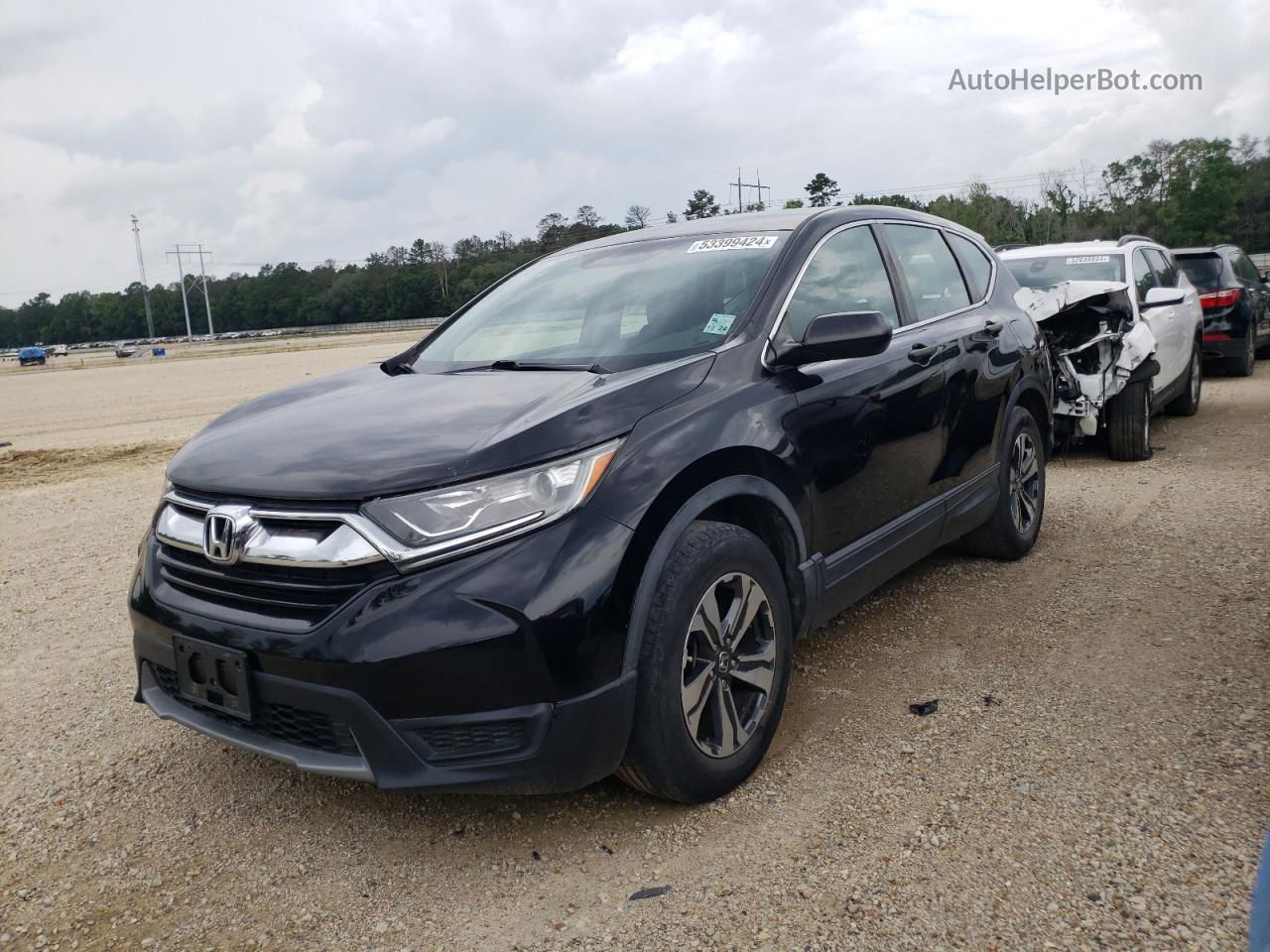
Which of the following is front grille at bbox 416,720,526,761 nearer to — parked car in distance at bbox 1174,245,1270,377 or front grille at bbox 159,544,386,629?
front grille at bbox 159,544,386,629

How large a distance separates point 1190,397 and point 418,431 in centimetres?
936

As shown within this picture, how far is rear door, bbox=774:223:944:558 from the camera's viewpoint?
10.5ft

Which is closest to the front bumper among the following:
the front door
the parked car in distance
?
the front door

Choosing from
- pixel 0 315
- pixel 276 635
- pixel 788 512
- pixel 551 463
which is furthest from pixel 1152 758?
pixel 0 315

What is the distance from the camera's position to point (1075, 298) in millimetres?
7043

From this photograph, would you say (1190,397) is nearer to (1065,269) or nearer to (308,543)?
(1065,269)

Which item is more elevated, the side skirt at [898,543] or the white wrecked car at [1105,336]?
the white wrecked car at [1105,336]

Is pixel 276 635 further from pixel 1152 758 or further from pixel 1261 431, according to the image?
pixel 1261 431

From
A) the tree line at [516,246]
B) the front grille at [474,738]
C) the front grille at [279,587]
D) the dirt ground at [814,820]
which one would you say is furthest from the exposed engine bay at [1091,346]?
the tree line at [516,246]

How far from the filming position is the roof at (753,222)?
3.68m

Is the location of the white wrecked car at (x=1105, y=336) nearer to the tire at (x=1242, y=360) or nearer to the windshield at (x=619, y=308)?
the windshield at (x=619, y=308)

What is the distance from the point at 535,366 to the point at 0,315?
183 m

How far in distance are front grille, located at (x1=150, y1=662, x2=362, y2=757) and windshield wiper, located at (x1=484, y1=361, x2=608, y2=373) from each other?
1314mm

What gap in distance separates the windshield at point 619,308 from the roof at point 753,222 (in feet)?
0.27
